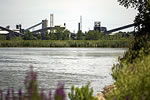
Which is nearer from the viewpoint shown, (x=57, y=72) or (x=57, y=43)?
(x=57, y=72)

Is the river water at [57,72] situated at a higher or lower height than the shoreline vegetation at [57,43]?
lower

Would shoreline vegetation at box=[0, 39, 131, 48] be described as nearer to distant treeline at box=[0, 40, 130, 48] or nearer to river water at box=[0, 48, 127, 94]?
distant treeline at box=[0, 40, 130, 48]

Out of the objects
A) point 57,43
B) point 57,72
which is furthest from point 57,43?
point 57,72

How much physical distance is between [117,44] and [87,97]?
93545 mm

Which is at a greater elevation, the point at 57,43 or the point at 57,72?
the point at 57,43

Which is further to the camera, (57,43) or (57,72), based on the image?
(57,43)

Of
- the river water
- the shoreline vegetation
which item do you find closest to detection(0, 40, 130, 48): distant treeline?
the shoreline vegetation

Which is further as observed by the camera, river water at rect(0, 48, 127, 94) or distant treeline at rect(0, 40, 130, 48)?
distant treeline at rect(0, 40, 130, 48)

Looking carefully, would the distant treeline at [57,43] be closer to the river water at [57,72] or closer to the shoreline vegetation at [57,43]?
the shoreline vegetation at [57,43]

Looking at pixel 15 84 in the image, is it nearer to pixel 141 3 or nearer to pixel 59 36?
pixel 141 3

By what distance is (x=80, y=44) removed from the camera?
99812 millimetres

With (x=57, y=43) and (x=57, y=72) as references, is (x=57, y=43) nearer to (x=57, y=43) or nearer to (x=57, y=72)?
(x=57, y=43)

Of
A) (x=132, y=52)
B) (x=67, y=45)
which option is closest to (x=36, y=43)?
(x=67, y=45)

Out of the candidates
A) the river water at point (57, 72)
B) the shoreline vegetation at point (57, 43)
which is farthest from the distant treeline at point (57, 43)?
the river water at point (57, 72)
